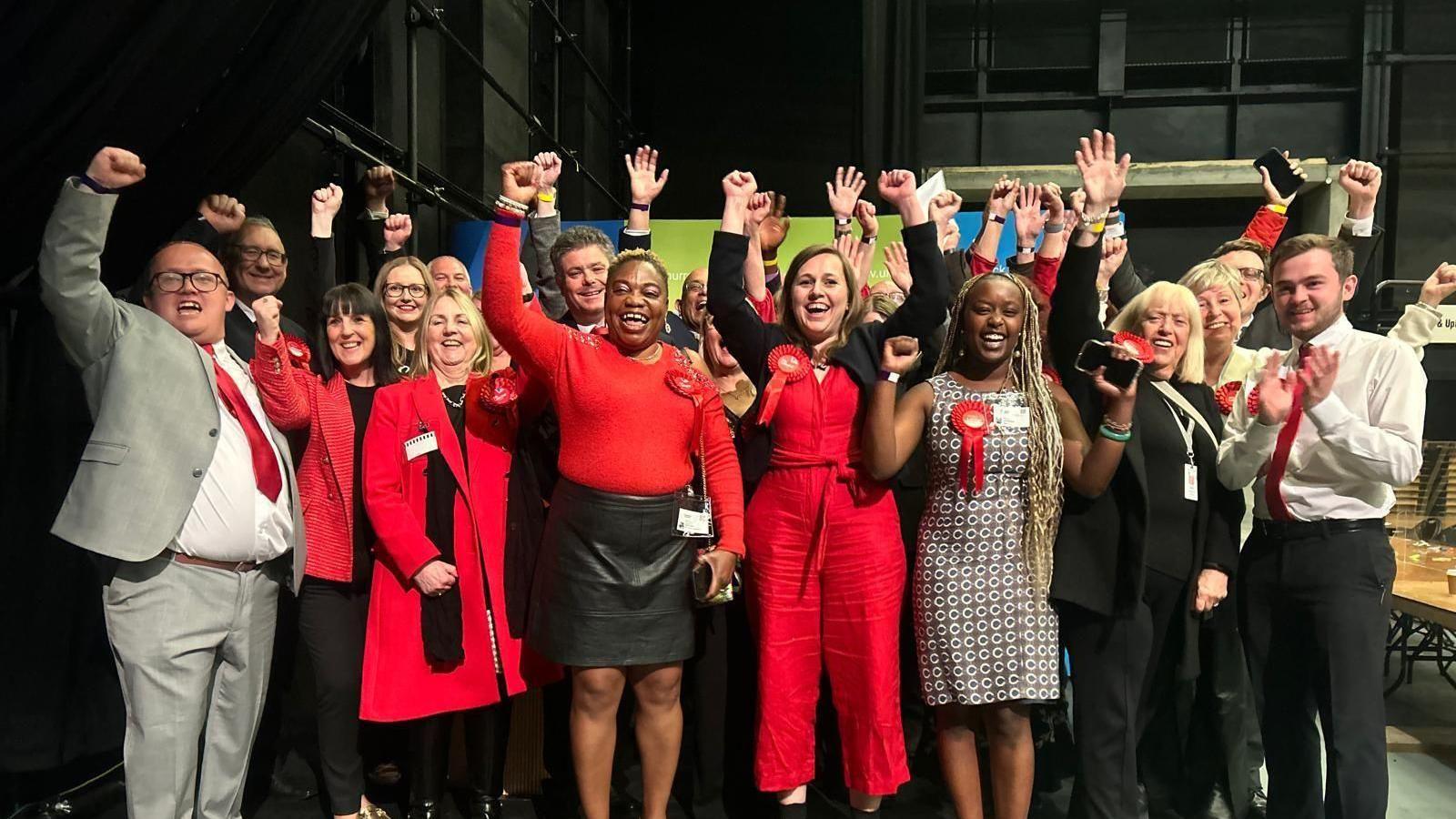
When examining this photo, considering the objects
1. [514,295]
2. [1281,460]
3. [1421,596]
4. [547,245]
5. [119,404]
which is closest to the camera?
[119,404]

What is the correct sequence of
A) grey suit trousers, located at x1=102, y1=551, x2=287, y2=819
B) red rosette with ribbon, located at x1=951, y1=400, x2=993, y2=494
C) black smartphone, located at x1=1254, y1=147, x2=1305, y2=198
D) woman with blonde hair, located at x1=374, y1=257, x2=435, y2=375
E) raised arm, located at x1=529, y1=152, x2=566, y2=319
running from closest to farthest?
grey suit trousers, located at x1=102, y1=551, x2=287, y2=819, red rosette with ribbon, located at x1=951, y1=400, x2=993, y2=494, woman with blonde hair, located at x1=374, y1=257, x2=435, y2=375, raised arm, located at x1=529, y1=152, x2=566, y2=319, black smartphone, located at x1=1254, y1=147, x2=1305, y2=198

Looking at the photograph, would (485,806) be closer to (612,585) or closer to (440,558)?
(440,558)

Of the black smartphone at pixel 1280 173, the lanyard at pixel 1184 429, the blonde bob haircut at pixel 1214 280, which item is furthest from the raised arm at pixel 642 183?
the black smartphone at pixel 1280 173

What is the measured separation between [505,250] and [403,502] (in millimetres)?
758

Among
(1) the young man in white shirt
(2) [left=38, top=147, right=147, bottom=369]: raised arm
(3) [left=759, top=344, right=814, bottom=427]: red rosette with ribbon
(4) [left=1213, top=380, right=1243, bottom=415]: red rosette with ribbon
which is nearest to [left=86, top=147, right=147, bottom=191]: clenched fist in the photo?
(2) [left=38, top=147, right=147, bottom=369]: raised arm

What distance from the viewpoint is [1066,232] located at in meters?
3.02

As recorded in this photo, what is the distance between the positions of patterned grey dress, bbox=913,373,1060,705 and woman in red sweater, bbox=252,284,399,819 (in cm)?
152

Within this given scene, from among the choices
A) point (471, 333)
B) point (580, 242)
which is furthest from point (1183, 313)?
point (471, 333)

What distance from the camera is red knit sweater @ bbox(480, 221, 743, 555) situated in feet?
7.48

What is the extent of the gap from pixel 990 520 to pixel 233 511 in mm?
1783

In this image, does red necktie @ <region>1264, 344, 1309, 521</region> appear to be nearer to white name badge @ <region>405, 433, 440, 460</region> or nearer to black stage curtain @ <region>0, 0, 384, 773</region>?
white name badge @ <region>405, 433, 440, 460</region>

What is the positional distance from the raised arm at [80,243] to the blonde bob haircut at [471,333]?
84 centimetres

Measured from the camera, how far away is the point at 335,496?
2.59 meters

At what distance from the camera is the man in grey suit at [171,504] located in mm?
1932
